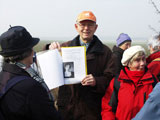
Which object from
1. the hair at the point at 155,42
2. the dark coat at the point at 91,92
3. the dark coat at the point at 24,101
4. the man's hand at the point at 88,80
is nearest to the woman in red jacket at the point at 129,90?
the dark coat at the point at 91,92

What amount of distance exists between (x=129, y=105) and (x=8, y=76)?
5.11 ft

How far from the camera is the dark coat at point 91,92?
276 centimetres

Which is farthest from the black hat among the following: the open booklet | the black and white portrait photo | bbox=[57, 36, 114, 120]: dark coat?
bbox=[57, 36, 114, 120]: dark coat

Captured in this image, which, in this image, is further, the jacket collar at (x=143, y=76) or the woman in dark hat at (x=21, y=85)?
the jacket collar at (x=143, y=76)

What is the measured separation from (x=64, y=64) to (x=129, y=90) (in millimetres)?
960

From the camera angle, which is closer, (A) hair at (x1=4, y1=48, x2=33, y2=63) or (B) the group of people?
(B) the group of people

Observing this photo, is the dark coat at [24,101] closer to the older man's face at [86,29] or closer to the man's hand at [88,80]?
the man's hand at [88,80]

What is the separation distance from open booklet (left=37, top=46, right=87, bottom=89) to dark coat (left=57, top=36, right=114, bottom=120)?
255 millimetres

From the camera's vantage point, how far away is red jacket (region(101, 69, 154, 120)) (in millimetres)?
2426

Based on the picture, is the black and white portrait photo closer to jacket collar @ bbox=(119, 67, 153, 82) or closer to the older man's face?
the older man's face

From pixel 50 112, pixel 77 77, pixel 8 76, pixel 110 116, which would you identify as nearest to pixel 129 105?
pixel 110 116

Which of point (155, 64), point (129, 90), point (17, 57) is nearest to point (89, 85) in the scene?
point (129, 90)

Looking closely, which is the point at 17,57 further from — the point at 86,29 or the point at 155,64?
the point at 155,64

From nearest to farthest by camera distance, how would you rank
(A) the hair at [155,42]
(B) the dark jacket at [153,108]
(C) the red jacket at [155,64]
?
(B) the dark jacket at [153,108], (C) the red jacket at [155,64], (A) the hair at [155,42]
